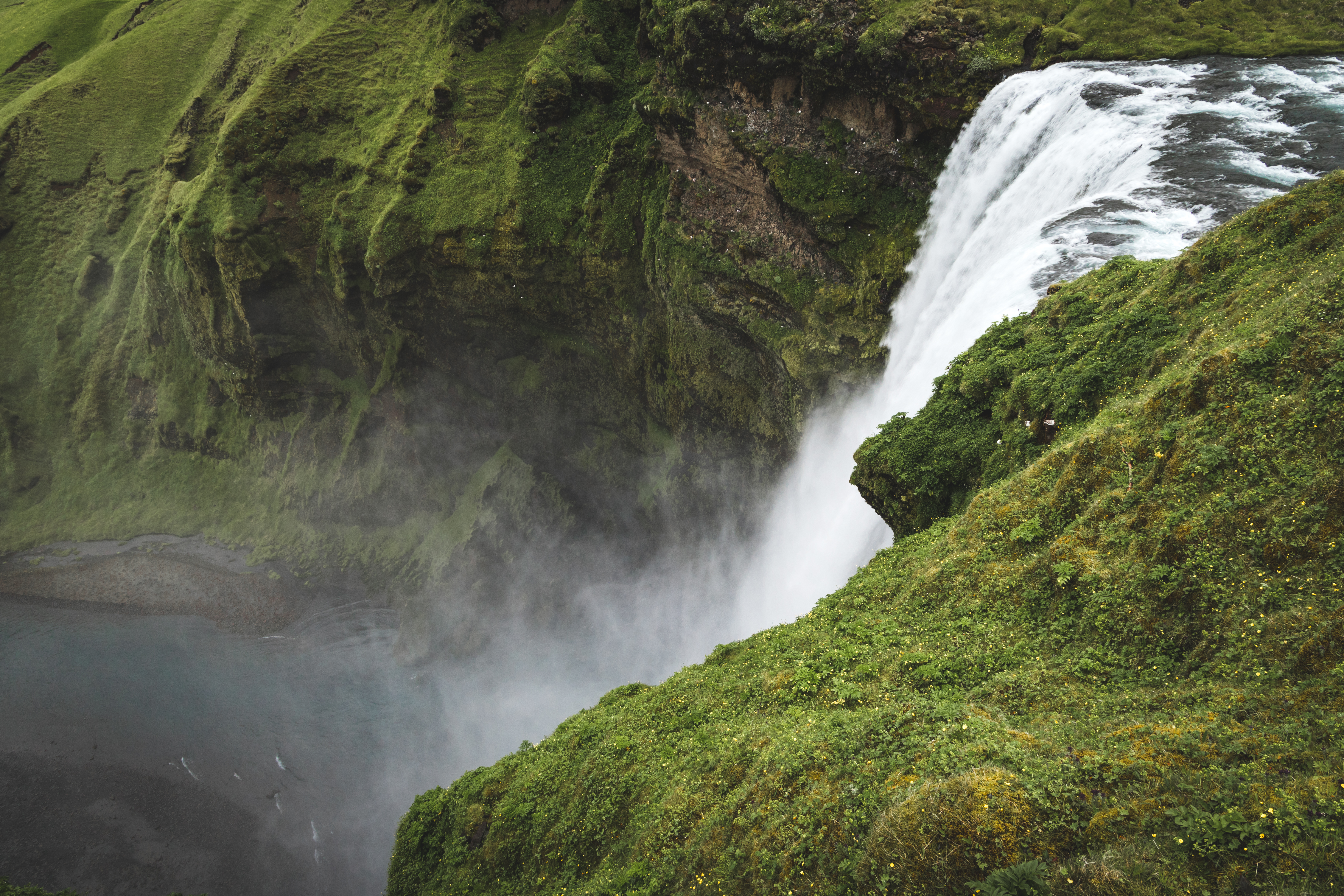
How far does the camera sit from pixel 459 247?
119ft

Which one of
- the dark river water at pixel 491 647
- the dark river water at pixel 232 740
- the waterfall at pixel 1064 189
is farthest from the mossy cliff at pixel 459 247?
the dark river water at pixel 232 740

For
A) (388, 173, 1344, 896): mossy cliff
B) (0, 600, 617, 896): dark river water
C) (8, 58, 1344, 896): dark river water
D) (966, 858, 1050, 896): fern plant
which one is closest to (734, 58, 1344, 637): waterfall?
(8, 58, 1344, 896): dark river water

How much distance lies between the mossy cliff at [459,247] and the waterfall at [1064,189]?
66.5 inches

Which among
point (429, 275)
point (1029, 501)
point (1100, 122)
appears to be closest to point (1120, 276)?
point (1029, 501)

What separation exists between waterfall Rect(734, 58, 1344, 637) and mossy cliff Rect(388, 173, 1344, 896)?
2958 mm

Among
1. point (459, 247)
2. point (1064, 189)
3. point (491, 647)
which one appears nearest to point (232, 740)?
point (491, 647)

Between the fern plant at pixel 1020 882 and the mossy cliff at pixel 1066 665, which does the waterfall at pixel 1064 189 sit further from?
the fern plant at pixel 1020 882

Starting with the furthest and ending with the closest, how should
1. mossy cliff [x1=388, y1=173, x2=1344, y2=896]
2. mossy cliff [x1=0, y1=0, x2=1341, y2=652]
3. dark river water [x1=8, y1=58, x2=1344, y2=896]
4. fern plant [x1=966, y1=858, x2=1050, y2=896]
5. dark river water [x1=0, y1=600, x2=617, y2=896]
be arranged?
dark river water [x1=0, y1=600, x2=617, y2=896] → mossy cliff [x1=0, y1=0, x2=1341, y2=652] → dark river water [x1=8, y1=58, x2=1344, y2=896] → mossy cliff [x1=388, y1=173, x2=1344, y2=896] → fern plant [x1=966, y1=858, x2=1050, y2=896]

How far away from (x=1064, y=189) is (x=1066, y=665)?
1385 cm

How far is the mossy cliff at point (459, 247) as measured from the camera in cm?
2628

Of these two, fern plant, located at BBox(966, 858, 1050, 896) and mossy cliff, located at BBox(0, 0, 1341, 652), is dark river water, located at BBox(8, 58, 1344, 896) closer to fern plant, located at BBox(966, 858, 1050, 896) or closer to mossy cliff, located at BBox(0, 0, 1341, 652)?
mossy cliff, located at BBox(0, 0, 1341, 652)

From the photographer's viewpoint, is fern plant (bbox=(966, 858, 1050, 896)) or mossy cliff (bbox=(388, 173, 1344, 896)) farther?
mossy cliff (bbox=(388, 173, 1344, 896))

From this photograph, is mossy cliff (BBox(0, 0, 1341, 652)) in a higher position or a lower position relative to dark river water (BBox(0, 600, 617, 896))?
higher

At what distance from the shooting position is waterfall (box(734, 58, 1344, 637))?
49.0 ft
